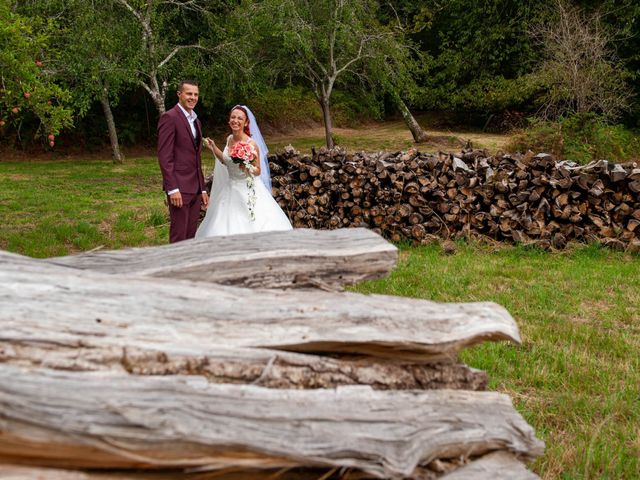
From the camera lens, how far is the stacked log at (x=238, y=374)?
158 cm

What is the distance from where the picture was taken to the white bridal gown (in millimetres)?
6676

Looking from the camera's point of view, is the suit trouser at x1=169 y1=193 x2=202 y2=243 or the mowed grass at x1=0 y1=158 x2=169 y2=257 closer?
the suit trouser at x1=169 y1=193 x2=202 y2=243

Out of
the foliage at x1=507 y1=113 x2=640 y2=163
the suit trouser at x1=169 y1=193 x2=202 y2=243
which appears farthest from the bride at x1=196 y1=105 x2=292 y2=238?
the foliage at x1=507 y1=113 x2=640 y2=163

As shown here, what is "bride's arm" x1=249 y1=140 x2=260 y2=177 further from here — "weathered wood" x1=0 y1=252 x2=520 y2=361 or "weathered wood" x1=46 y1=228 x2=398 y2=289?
"weathered wood" x1=0 y1=252 x2=520 y2=361

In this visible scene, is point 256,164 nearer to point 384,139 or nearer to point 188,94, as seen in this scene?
point 188,94

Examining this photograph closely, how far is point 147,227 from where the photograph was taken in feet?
34.4

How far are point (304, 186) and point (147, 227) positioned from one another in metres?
3.03

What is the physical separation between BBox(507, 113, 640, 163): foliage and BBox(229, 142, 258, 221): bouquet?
10.7 meters

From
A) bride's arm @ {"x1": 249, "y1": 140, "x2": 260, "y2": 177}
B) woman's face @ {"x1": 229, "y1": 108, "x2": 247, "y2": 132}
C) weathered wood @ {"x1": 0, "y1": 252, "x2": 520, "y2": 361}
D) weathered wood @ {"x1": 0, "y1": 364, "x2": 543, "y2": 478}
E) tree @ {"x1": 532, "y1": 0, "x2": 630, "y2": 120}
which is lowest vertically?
weathered wood @ {"x1": 0, "y1": 364, "x2": 543, "y2": 478}

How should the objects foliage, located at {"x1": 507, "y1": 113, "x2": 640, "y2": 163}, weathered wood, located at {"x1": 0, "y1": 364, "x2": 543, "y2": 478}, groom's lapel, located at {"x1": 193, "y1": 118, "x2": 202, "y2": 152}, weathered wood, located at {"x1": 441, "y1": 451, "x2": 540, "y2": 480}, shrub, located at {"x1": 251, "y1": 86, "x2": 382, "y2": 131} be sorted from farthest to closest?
1. shrub, located at {"x1": 251, "y1": 86, "x2": 382, "y2": 131}
2. foliage, located at {"x1": 507, "y1": 113, "x2": 640, "y2": 163}
3. groom's lapel, located at {"x1": 193, "y1": 118, "x2": 202, "y2": 152}
4. weathered wood, located at {"x1": 441, "y1": 451, "x2": 540, "y2": 480}
5. weathered wood, located at {"x1": 0, "y1": 364, "x2": 543, "y2": 478}

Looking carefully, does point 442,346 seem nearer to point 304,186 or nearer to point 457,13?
point 304,186

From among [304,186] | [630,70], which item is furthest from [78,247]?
[630,70]

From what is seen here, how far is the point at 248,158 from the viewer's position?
6617 mm

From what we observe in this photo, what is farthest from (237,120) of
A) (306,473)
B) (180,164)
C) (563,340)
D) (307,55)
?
(307,55)
